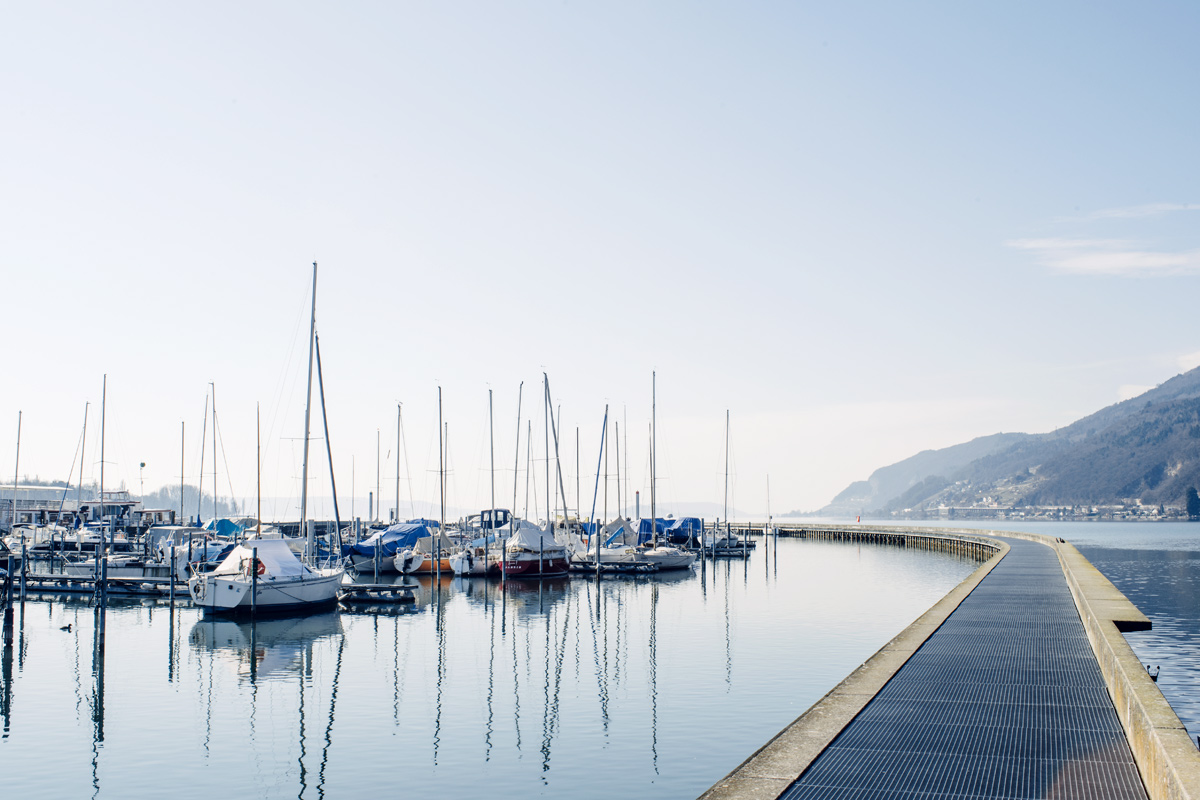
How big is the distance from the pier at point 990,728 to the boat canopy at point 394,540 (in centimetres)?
4355

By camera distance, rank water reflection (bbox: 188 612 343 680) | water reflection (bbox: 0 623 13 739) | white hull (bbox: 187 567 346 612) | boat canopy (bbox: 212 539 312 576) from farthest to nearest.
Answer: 1. boat canopy (bbox: 212 539 312 576)
2. white hull (bbox: 187 567 346 612)
3. water reflection (bbox: 188 612 343 680)
4. water reflection (bbox: 0 623 13 739)

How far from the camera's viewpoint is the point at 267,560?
38.8m

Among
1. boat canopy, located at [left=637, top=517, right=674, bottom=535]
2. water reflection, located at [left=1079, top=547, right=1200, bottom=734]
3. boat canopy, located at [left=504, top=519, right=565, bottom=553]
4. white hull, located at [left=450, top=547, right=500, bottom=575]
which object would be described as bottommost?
water reflection, located at [left=1079, top=547, right=1200, bottom=734]

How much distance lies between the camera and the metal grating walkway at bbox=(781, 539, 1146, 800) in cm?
1092

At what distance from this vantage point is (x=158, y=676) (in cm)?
2739

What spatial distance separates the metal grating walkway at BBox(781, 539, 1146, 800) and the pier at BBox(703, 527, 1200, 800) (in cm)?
2

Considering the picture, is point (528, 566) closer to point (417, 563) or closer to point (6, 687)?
point (417, 563)

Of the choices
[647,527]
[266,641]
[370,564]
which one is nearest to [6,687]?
[266,641]

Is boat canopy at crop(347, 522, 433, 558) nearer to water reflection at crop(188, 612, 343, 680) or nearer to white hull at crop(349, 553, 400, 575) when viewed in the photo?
white hull at crop(349, 553, 400, 575)

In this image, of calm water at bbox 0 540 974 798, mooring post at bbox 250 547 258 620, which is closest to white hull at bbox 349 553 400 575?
calm water at bbox 0 540 974 798

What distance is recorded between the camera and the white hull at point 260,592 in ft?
123

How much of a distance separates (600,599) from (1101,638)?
3129cm

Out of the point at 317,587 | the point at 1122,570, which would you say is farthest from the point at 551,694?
the point at 1122,570

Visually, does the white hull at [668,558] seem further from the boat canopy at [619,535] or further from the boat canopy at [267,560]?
the boat canopy at [267,560]
